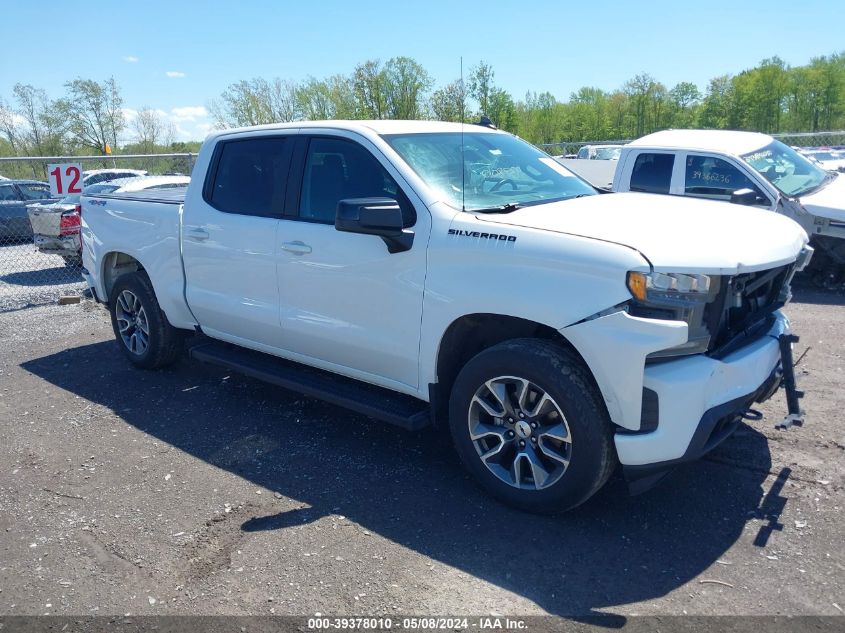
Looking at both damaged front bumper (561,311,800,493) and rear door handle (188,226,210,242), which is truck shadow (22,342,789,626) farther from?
rear door handle (188,226,210,242)

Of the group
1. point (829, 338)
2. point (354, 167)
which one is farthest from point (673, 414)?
point (829, 338)

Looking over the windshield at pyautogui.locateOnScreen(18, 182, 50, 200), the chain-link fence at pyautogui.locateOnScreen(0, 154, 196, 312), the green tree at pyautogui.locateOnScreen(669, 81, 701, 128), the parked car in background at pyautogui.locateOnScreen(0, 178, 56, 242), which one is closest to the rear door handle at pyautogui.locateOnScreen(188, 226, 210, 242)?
the chain-link fence at pyautogui.locateOnScreen(0, 154, 196, 312)

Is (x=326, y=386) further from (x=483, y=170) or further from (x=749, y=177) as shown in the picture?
(x=749, y=177)

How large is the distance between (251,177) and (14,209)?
51.0ft

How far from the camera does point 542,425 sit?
3.65m

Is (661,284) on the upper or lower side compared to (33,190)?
upper

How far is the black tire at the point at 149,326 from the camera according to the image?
6.19 m

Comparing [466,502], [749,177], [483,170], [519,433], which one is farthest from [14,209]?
[519,433]

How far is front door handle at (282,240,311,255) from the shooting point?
4607 millimetres

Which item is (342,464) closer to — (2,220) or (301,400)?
(301,400)

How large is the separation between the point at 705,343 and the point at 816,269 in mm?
6781

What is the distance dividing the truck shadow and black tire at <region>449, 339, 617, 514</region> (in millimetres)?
178

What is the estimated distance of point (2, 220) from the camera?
17609 millimetres

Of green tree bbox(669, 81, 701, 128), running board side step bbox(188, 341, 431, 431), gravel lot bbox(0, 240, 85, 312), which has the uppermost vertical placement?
green tree bbox(669, 81, 701, 128)
